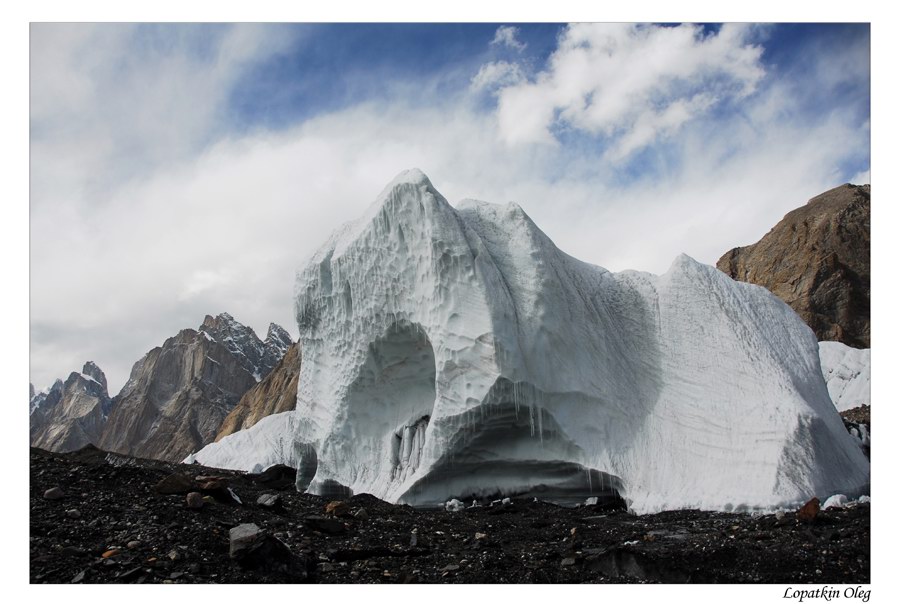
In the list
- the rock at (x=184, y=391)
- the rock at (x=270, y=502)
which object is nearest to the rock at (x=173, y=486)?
the rock at (x=270, y=502)

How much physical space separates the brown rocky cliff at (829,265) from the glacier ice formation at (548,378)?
87.6 ft

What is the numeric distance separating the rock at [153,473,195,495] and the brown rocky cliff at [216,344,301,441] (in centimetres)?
3556

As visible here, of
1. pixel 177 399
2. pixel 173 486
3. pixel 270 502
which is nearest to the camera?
pixel 173 486

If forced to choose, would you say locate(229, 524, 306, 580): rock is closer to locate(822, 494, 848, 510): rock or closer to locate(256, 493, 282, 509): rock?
locate(256, 493, 282, 509): rock

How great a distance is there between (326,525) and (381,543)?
2.50ft

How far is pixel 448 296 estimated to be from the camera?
1079cm

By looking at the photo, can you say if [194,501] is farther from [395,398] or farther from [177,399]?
[177,399]

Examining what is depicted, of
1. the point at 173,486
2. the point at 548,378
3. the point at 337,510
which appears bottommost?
the point at 337,510

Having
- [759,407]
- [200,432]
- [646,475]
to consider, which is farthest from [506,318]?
[200,432]

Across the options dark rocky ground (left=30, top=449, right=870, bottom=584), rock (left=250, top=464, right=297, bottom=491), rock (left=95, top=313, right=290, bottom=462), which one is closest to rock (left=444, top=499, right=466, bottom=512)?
dark rocky ground (left=30, top=449, right=870, bottom=584)

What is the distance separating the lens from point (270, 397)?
46562 mm

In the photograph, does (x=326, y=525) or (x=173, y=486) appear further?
(x=173, y=486)

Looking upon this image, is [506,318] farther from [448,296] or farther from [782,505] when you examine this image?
[782,505]

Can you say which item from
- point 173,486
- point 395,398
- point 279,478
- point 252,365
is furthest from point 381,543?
point 252,365
